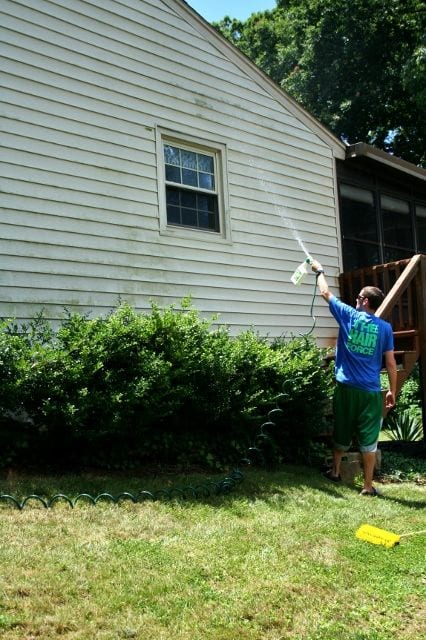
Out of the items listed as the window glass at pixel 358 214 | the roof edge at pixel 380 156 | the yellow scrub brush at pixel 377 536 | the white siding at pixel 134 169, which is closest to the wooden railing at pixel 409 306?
the white siding at pixel 134 169

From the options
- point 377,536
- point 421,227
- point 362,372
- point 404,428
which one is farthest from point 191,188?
point 421,227

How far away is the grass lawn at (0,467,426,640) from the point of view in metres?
3.03

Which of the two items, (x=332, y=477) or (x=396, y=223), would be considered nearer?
(x=332, y=477)

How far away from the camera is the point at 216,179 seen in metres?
8.84

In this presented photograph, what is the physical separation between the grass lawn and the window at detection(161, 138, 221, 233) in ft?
13.9

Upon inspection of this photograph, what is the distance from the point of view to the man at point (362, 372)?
6.05 metres

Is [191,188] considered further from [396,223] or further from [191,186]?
[396,223]

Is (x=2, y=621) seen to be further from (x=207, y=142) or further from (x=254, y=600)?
(x=207, y=142)

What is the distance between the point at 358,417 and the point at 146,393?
2.09 m

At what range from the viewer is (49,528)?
4.02 metres

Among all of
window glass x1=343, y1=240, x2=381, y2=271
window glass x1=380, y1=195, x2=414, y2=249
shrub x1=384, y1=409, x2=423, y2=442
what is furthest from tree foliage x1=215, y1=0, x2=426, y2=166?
shrub x1=384, y1=409, x2=423, y2=442

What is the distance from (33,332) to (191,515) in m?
2.32

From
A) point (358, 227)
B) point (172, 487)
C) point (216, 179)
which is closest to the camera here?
point (172, 487)

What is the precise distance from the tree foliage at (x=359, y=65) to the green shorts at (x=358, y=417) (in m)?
20.8
